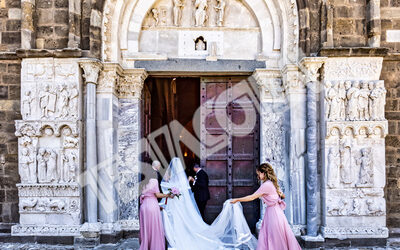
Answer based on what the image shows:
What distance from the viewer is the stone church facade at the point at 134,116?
5.79 meters

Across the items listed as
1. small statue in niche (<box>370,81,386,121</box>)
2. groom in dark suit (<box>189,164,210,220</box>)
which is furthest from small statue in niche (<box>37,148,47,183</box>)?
small statue in niche (<box>370,81,386,121</box>)

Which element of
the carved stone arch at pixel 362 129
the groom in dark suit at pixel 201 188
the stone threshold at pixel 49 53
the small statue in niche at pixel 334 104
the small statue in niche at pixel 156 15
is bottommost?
the groom in dark suit at pixel 201 188

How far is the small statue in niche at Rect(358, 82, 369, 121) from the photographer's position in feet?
18.9

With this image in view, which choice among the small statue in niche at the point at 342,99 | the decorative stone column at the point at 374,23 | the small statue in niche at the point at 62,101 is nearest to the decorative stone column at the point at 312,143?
the small statue in niche at the point at 342,99

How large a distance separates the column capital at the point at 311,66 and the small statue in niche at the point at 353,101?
59 centimetres

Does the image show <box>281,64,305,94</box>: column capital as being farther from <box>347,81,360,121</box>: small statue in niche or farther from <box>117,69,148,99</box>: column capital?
<box>117,69,148,99</box>: column capital

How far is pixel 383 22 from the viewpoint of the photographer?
6121 millimetres

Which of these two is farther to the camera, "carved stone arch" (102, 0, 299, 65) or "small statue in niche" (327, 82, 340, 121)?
"carved stone arch" (102, 0, 299, 65)

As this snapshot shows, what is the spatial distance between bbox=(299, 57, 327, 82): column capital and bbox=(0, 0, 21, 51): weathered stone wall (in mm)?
4786

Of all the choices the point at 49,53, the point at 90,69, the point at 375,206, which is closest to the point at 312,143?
the point at 375,206

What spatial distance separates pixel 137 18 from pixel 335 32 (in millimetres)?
3434

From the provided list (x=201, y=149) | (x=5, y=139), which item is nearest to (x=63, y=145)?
(x=5, y=139)

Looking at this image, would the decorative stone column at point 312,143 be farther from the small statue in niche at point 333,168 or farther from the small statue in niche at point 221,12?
the small statue in niche at point 221,12

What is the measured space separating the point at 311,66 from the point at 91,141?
376 cm
